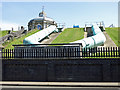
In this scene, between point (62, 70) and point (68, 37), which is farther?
point (68, 37)

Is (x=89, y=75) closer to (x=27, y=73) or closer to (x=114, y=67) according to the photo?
(x=114, y=67)

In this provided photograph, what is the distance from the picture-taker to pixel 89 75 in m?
13.4

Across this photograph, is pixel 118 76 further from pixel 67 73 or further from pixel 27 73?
pixel 27 73

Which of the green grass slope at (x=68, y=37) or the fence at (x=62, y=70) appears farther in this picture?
the green grass slope at (x=68, y=37)

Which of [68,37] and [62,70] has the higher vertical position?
[68,37]

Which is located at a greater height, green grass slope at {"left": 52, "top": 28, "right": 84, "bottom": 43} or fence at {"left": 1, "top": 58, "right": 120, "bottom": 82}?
green grass slope at {"left": 52, "top": 28, "right": 84, "bottom": 43}

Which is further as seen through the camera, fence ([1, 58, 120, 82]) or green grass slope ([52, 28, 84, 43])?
green grass slope ([52, 28, 84, 43])

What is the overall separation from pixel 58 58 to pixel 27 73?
3053 mm

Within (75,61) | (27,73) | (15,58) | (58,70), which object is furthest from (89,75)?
(15,58)

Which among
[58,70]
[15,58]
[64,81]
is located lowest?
[64,81]

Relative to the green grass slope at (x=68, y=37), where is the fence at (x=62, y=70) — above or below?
below

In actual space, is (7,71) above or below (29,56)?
below

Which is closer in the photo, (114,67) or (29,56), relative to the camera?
(114,67)

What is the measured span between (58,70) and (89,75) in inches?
105
